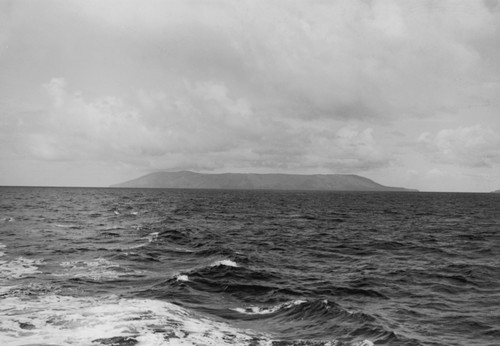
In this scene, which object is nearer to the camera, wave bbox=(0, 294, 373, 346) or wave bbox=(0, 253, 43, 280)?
wave bbox=(0, 294, 373, 346)

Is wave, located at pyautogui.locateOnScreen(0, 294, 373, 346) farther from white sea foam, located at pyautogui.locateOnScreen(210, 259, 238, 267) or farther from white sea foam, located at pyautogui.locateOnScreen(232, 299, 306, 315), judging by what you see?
white sea foam, located at pyautogui.locateOnScreen(210, 259, 238, 267)

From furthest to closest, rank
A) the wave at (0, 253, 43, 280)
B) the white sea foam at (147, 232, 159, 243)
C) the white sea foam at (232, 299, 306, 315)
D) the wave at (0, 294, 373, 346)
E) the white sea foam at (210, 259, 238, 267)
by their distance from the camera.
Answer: the white sea foam at (147, 232, 159, 243) < the white sea foam at (210, 259, 238, 267) < the wave at (0, 253, 43, 280) < the white sea foam at (232, 299, 306, 315) < the wave at (0, 294, 373, 346)

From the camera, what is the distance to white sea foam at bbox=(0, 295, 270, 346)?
47.3 feet

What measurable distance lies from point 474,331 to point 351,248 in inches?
894

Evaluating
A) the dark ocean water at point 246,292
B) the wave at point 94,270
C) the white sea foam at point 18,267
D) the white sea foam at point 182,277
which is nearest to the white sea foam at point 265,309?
the dark ocean water at point 246,292

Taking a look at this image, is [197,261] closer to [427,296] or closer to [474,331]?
[427,296]

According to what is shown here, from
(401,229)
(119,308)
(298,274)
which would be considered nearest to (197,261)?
(298,274)

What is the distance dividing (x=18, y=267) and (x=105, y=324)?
15.6 meters

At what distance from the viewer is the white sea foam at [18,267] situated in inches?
994

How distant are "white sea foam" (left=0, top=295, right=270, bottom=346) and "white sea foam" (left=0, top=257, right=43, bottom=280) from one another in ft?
20.7

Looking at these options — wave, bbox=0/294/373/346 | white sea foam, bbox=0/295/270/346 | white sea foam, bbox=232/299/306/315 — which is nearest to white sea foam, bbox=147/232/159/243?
white sea foam, bbox=0/295/270/346

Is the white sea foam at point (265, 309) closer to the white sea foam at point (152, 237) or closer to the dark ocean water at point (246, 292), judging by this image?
the dark ocean water at point (246, 292)

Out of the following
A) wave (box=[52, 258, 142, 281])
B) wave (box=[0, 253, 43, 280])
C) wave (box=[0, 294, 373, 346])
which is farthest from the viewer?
wave (box=[52, 258, 142, 281])

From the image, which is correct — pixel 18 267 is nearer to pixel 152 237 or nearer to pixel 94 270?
pixel 94 270
